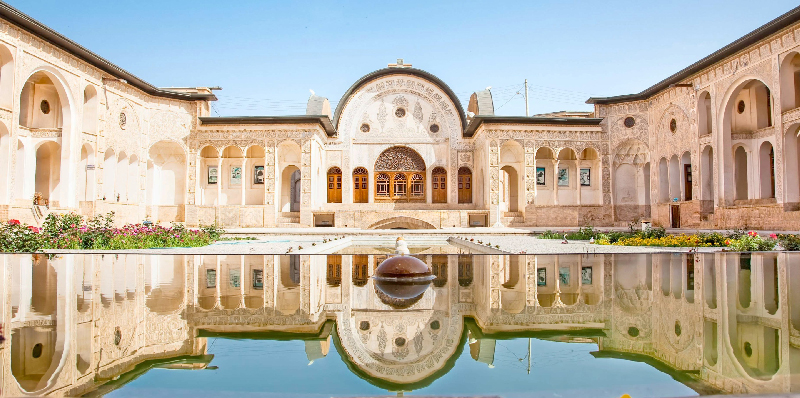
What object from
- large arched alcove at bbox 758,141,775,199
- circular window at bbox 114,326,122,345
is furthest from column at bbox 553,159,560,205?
circular window at bbox 114,326,122,345

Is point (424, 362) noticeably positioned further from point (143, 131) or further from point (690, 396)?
point (143, 131)

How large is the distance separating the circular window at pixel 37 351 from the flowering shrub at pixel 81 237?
28.6ft

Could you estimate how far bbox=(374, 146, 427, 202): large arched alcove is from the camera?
87.6ft

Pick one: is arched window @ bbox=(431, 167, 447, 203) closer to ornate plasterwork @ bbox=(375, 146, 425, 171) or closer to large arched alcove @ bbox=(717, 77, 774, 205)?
ornate plasterwork @ bbox=(375, 146, 425, 171)

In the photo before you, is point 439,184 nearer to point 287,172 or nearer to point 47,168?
point 287,172

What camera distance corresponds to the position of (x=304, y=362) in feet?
8.54

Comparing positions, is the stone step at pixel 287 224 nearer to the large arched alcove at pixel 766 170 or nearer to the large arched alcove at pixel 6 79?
the large arched alcove at pixel 6 79

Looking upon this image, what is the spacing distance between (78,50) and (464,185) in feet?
57.8

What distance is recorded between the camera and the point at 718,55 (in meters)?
18.0

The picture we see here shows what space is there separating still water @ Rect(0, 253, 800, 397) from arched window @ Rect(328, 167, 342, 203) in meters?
19.9

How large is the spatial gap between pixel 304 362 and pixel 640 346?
193 centimetres

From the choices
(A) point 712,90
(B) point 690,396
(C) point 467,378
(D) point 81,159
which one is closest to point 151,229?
(D) point 81,159

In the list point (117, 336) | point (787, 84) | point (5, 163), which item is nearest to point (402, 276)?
point (117, 336)

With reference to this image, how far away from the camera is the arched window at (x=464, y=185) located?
87.0 ft
